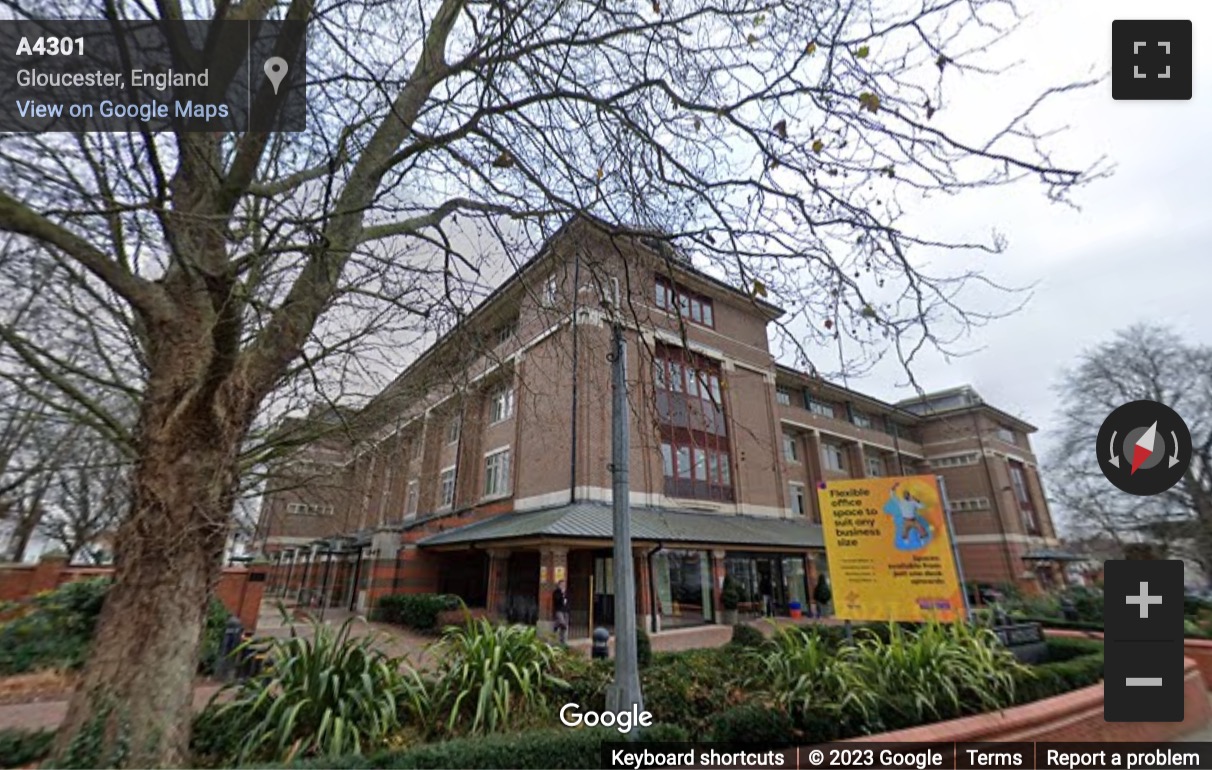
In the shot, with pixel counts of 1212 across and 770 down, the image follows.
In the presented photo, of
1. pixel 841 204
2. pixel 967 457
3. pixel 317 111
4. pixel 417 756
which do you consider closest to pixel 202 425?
pixel 317 111

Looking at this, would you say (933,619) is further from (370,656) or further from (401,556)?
(401,556)

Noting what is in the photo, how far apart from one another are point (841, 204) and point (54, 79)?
18.4ft

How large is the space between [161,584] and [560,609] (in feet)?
38.9

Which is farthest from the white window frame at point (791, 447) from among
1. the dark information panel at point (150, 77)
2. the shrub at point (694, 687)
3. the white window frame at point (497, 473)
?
the dark information panel at point (150, 77)

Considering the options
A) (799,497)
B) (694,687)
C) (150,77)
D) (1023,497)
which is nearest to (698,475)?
(799,497)

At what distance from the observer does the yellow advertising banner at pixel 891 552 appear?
689 cm

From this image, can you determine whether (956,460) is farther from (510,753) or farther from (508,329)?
(510,753)

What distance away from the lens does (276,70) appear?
371 centimetres

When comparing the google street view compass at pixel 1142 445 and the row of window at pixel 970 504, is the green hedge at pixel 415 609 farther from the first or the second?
the row of window at pixel 970 504

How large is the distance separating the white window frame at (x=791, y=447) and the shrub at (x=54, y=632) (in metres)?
29.6

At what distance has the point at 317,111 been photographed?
3725 millimetres

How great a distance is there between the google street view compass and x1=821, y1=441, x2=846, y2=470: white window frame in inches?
1232

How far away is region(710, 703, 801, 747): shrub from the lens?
407 cm

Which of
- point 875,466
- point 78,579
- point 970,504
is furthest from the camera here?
point 970,504
